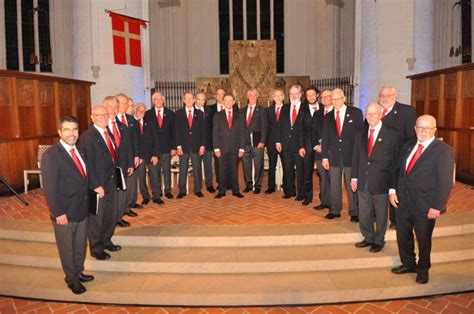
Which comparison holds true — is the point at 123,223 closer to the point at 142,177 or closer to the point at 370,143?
the point at 142,177

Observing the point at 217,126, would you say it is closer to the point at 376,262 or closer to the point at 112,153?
the point at 112,153

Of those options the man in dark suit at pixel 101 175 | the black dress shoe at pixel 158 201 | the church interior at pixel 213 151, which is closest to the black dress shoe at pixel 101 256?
the man in dark suit at pixel 101 175

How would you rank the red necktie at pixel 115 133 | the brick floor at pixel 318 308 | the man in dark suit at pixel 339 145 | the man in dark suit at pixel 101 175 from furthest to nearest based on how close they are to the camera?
the man in dark suit at pixel 339 145, the red necktie at pixel 115 133, the man in dark suit at pixel 101 175, the brick floor at pixel 318 308

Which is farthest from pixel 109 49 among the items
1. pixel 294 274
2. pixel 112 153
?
pixel 294 274

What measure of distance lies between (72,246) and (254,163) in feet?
12.5

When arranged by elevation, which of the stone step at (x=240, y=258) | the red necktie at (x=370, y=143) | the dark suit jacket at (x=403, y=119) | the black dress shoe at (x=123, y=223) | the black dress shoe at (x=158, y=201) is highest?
the dark suit jacket at (x=403, y=119)

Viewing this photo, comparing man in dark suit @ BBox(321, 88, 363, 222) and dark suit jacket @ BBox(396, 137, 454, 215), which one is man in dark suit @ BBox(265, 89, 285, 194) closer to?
man in dark suit @ BBox(321, 88, 363, 222)

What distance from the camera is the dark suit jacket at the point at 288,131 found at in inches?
262

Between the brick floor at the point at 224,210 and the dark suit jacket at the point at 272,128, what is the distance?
97 cm

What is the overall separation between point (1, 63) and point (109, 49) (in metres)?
4.52

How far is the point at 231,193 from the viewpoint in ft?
24.5

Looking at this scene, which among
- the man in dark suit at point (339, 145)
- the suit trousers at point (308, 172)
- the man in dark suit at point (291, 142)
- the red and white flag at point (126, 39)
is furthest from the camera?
the red and white flag at point (126, 39)

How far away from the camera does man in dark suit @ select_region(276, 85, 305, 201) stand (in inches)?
262

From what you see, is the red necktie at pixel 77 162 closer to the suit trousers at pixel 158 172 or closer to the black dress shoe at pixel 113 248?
the black dress shoe at pixel 113 248
